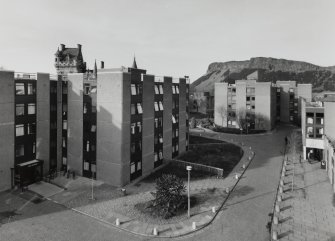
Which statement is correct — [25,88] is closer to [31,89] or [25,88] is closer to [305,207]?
[31,89]

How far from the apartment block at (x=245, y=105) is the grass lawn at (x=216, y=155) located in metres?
25.9

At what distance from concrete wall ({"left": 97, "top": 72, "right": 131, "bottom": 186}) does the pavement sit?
21994mm

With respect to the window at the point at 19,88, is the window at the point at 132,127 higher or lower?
lower

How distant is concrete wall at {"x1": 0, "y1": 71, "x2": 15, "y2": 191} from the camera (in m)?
37.4

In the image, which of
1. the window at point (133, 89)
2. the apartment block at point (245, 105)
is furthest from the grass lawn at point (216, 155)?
the apartment block at point (245, 105)

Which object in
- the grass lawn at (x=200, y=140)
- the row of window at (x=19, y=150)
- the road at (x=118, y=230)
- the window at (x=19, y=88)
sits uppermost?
the window at (x=19, y=88)

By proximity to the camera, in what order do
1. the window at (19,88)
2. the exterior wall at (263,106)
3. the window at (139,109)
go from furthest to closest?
the exterior wall at (263,106)
the window at (139,109)
the window at (19,88)

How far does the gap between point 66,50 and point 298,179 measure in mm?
80875

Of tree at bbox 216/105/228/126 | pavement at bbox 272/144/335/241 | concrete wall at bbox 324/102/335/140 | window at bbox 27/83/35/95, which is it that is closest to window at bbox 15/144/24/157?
window at bbox 27/83/35/95

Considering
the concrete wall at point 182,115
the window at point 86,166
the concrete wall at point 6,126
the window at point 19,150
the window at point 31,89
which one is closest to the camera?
the concrete wall at point 6,126

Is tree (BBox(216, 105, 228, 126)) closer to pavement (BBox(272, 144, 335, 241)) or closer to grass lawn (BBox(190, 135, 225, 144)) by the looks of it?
grass lawn (BBox(190, 135, 225, 144))

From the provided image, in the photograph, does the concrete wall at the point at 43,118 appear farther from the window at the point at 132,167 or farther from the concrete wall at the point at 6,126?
the window at the point at 132,167

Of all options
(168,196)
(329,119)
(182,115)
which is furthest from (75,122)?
(329,119)

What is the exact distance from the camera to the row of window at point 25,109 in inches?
1564
